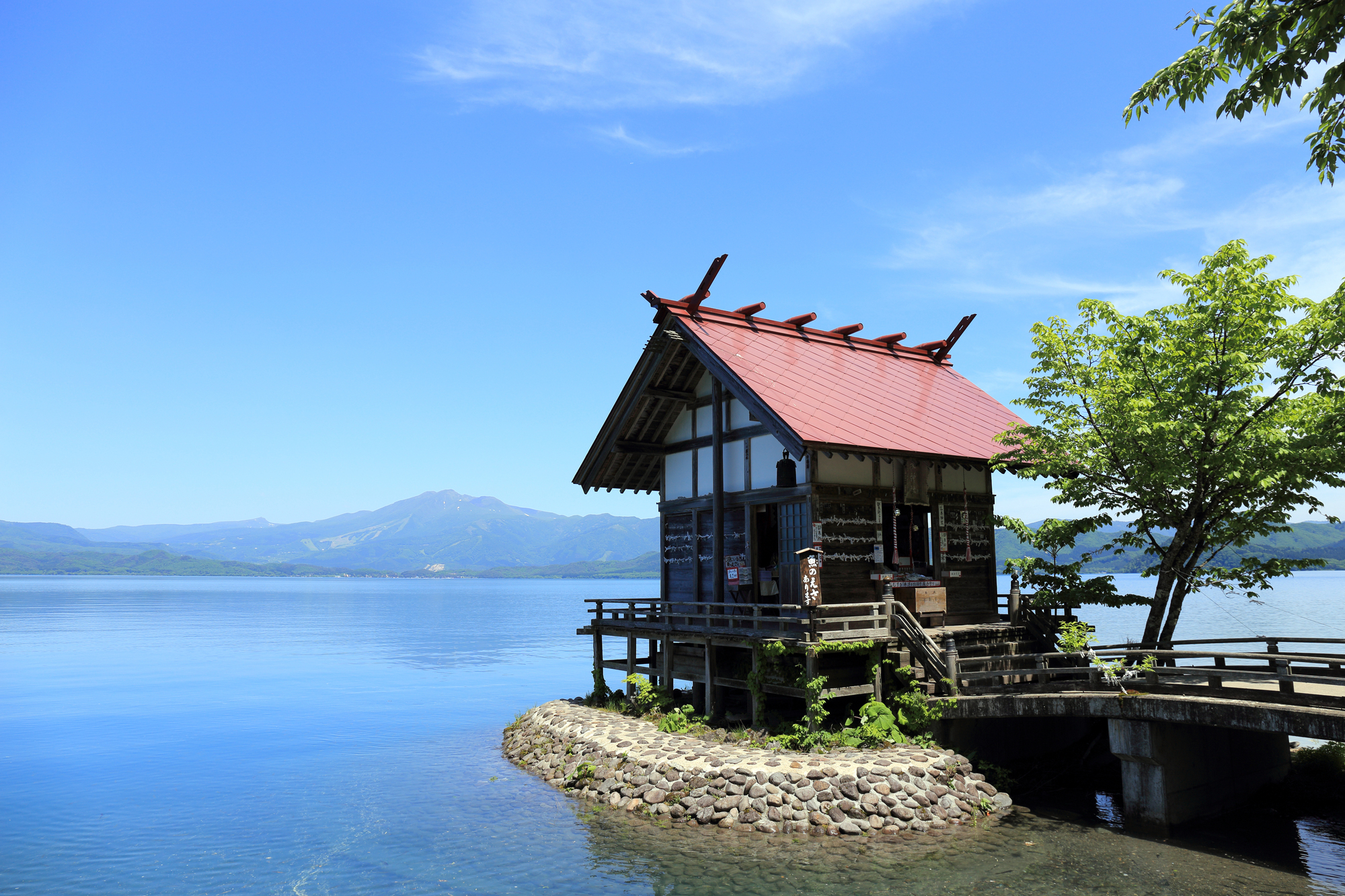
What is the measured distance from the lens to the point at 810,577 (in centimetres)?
2128

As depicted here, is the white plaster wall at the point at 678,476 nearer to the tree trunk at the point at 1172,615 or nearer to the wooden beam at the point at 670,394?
the wooden beam at the point at 670,394

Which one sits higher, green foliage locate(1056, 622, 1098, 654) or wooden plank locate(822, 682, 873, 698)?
green foliage locate(1056, 622, 1098, 654)

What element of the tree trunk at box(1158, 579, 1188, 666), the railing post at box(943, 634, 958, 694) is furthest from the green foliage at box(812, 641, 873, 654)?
the tree trunk at box(1158, 579, 1188, 666)

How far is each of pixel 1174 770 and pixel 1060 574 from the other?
7.94m

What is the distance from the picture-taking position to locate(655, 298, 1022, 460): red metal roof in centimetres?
2334

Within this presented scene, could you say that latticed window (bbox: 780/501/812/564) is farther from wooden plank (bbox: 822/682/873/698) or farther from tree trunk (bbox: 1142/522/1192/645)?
tree trunk (bbox: 1142/522/1192/645)

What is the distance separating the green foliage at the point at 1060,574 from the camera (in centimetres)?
2433

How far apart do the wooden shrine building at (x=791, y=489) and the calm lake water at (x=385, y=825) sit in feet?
17.4

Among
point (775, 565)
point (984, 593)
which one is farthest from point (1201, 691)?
point (775, 565)

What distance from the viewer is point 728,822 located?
1844cm

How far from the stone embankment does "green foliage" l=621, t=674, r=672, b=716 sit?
3804mm

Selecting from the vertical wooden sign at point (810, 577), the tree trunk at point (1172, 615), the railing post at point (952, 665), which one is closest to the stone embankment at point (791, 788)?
the railing post at point (952, 665)

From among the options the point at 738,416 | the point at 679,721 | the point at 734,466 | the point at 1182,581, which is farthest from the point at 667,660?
the point at 1182,581

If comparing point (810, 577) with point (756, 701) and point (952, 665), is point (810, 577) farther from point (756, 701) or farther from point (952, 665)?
point (952, 665)
